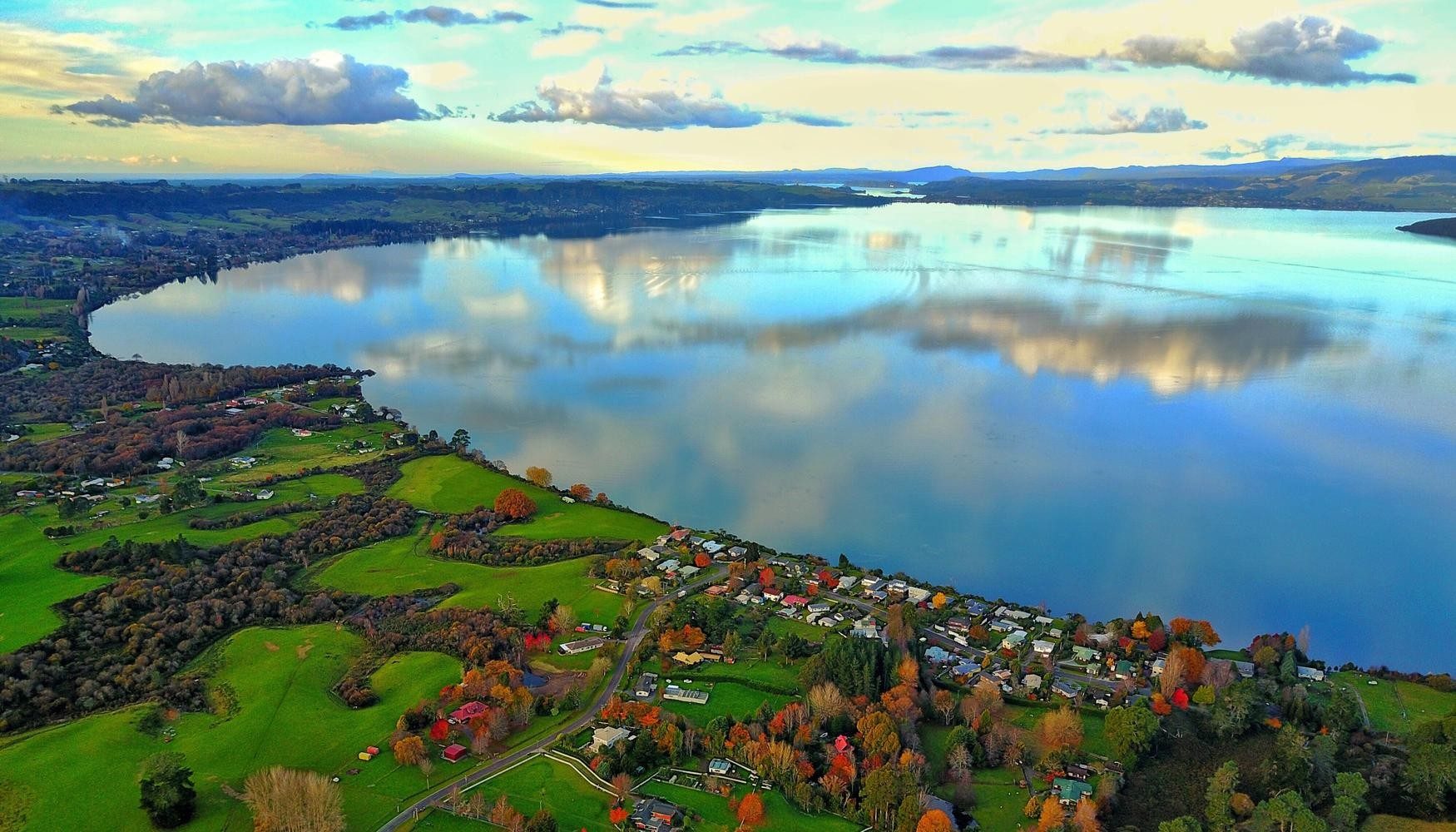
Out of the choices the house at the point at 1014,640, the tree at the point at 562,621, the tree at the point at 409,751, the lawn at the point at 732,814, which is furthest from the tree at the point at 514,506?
the house at the point at 1014,640

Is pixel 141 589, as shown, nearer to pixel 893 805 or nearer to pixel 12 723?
pixel 12 723

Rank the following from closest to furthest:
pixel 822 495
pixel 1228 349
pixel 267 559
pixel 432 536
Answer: pixel 267 559, pixel 432 536, pixel 822 495, pixel 1228 349

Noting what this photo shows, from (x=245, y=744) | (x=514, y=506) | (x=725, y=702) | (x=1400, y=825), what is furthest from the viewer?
(x=514, y=506)

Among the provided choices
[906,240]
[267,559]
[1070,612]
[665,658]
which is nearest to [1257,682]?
[1070,612]

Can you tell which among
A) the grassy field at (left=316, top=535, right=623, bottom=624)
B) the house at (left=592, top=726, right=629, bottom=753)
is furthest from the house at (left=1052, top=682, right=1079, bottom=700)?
the grassy field at (left=316, top=535, right=623, bottom=624)

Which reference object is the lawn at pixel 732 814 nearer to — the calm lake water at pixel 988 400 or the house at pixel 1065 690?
the house at pixel 1065 690

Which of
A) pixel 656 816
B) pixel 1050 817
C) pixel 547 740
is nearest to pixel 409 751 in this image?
pixel 547 740

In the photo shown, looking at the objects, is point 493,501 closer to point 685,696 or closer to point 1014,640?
point 685,696
